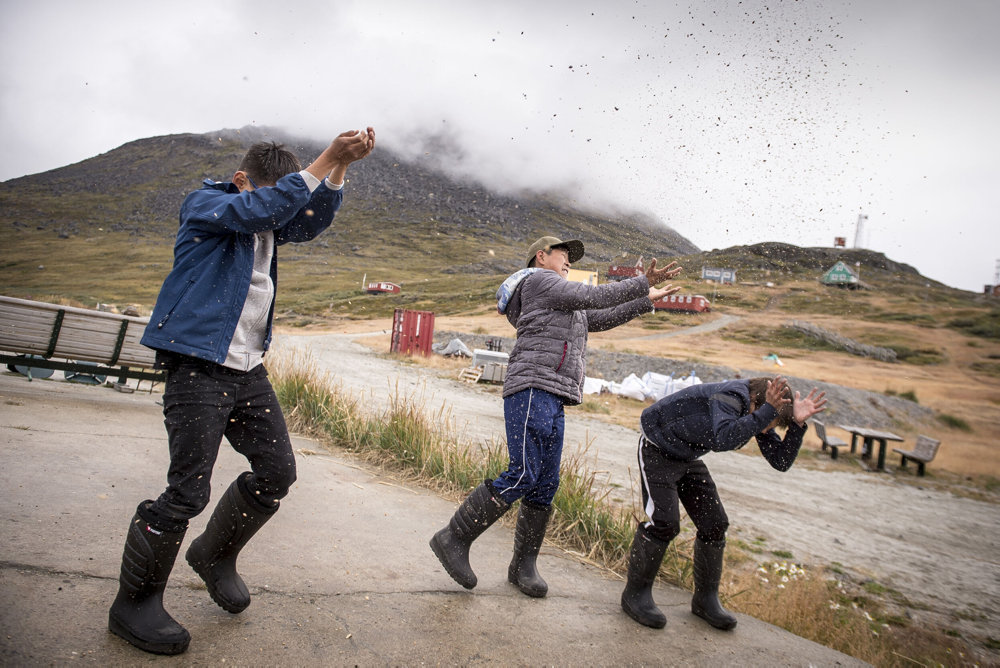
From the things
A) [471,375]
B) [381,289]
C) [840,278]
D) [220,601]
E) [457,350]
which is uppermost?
[840,278]

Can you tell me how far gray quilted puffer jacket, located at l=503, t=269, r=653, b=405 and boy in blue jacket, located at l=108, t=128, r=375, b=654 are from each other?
111 cm

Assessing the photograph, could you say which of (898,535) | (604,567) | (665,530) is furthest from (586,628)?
(898,535)

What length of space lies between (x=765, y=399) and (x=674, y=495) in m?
0.68

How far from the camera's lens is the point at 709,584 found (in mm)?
3049

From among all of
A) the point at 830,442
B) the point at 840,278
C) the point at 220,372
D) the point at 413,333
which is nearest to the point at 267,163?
the point at 220,372

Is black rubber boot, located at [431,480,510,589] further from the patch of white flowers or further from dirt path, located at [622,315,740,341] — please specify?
dirt path, located at [622,315,740,341]

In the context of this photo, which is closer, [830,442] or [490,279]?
[830,442]

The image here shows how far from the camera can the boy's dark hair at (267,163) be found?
7.61 feet

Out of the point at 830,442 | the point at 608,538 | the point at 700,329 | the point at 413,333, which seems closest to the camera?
the point at 608,538

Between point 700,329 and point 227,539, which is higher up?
point 700,329

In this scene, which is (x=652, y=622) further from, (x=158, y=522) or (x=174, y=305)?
(x=174, y=305)

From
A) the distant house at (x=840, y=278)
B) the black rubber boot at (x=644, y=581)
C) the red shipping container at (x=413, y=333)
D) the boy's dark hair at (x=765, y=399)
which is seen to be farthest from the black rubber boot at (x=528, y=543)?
the distant house at (x=840, y=278)

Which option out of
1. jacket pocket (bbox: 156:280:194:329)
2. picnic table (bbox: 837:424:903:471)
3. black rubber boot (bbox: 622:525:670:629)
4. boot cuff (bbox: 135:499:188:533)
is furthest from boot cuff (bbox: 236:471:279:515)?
picnic table (bbox: 837:424:903:471)

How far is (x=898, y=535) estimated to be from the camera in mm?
8422
